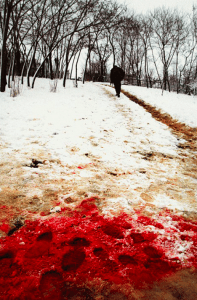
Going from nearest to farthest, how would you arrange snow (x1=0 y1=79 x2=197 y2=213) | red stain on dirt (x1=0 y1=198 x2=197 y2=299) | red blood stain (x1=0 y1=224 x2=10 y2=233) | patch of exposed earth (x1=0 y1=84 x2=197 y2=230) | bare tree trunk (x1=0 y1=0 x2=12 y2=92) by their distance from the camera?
red stain on dirt (x1=0 y1=198 x2=197 y2=299), red blood stain (x1=0 y1=224 x2=10 y2=233), patch of exposed earth (x1=0 y1=84 x2=197 y2=230), snow (x1=0 y1=79 x2=197 y2=213), bare tree trunk (x1=0 y1=0 x2=12 y2=92)

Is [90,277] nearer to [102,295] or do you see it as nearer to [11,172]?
[102,295]

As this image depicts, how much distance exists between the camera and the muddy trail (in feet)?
2.59

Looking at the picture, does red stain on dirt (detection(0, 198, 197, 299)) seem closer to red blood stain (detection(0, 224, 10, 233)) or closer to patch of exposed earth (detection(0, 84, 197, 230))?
red blood stain (detection(0, 224, 10, 233))

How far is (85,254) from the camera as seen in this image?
97 cm

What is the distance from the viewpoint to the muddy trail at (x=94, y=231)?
31.1 inches

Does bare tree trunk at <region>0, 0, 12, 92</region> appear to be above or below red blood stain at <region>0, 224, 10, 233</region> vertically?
above

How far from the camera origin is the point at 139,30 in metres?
21.8

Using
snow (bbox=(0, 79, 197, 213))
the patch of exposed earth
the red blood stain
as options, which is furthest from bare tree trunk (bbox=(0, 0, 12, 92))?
the red blood stain

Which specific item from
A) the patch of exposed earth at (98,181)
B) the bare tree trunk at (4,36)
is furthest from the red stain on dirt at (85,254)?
the bare tree trunk at (4,36)

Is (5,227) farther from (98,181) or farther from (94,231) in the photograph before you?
(98,181)

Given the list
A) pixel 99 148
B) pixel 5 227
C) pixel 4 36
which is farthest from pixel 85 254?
pixel 4 36

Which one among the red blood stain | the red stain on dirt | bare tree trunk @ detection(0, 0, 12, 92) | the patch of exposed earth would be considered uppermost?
bare tree trunk @ detection(0, 0, 12, 92)

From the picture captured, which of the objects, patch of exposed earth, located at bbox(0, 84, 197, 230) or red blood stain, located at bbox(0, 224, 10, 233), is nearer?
red blood stain, located at bbox(0, 224, 10, 233)

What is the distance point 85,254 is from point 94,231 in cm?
19
